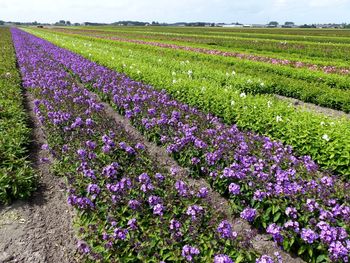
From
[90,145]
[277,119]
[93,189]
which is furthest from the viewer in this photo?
Answer: [277,119]

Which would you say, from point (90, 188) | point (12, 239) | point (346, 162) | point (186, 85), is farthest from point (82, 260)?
point (186, 85)

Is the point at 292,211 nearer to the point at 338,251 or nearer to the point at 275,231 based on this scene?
the point at 275,231

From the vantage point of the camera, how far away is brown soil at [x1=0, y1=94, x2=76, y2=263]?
4.48 m

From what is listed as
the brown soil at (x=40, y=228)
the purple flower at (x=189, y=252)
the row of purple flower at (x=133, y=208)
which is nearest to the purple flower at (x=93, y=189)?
the row of purple flower at (x=133, y=208)

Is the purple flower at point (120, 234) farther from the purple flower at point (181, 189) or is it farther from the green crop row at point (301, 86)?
the green crop row at point (301, 86)

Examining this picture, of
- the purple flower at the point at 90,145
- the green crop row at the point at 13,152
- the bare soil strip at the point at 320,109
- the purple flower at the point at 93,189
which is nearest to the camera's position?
the purple flower at the point at 93,189

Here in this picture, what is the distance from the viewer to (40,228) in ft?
16.6

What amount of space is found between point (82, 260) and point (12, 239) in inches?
52.7

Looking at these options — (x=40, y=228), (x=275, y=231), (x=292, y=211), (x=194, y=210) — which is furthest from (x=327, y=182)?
(x=40, y=228)

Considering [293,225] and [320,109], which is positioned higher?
[293,225]

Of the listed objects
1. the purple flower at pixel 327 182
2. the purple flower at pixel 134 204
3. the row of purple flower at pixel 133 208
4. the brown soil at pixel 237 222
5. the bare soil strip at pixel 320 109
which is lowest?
the bare soil strip at pixel 320 109

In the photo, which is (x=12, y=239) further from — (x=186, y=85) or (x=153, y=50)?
(x=153, y=50)

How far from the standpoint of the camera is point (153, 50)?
91.4 ft

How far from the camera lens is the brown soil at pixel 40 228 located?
4477 millimetres
